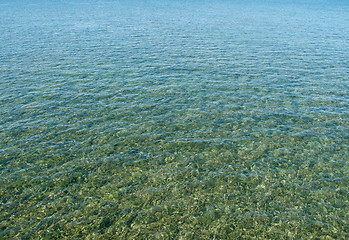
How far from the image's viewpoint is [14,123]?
23.9 meters

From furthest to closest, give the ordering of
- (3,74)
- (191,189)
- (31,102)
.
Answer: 1. (3,74)
2. (31,102)
3. (191,189)

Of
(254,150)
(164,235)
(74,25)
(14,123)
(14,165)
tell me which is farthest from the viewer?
(74,25)

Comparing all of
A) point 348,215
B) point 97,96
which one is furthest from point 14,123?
point 348,215

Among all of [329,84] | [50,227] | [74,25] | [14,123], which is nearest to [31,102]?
[14,123]

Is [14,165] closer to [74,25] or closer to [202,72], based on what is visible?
[202,72]

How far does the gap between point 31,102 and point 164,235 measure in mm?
22474

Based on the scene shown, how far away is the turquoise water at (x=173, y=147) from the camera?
14.6 metres

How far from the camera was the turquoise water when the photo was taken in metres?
14.6

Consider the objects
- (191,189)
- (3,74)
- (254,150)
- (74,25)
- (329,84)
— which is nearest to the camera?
(191,189)

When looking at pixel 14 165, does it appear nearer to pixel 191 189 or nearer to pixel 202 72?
pixel 191 189

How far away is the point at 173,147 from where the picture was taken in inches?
827

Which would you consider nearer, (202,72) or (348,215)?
(348,215)

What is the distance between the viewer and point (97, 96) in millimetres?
29594

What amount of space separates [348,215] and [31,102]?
98.5ft
